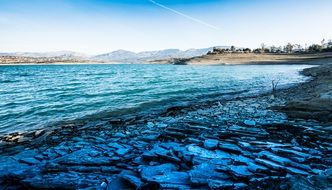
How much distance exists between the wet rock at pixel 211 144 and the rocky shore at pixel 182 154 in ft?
0.05

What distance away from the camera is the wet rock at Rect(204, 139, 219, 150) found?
7.71 m

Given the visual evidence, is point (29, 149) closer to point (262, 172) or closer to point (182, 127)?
point (182, 127)

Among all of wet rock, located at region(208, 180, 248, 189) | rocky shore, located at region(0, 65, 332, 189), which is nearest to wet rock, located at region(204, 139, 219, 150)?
rocky shore, located at region(0, 65, 332, 189)

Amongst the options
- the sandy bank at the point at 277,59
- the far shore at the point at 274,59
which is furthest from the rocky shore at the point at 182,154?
the sandy bank at the point at 277,59

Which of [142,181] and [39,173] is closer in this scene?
[142,181]

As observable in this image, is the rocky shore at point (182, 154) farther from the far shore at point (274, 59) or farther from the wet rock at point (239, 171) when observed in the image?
the far shore at point (274, 59)

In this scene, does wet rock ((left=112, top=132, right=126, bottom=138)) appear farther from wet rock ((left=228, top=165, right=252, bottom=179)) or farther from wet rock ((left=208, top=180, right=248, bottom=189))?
wet rock ((left=208, top=180, right=248, bottom=189))

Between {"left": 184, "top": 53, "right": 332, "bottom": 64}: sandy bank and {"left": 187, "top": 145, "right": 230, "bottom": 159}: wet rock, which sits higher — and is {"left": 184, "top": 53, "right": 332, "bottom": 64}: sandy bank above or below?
above

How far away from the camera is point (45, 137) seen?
1038 cm

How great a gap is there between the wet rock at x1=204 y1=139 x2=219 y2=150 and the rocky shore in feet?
0.05

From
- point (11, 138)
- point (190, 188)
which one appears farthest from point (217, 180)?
point (11, 138)

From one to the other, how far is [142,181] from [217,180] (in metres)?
1.53

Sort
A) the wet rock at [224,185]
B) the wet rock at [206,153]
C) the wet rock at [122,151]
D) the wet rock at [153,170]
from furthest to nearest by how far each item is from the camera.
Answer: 1. the wet rock at [122,151]
2. the wet rock at [206,153]
3. the wet rock at [153,170]
4. the wet rock at [224,185]

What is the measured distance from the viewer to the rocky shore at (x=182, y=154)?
5523 mm
